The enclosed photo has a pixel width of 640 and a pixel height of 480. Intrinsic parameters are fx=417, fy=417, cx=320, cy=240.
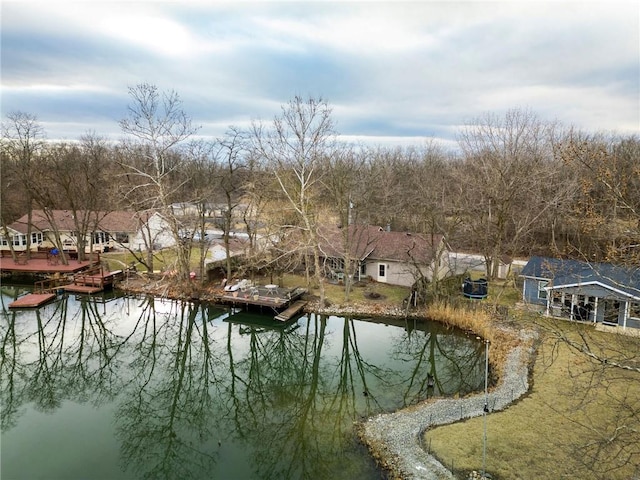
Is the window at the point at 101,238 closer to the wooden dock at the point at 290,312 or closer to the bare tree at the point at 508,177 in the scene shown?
the wooden dock at the point at 290,312

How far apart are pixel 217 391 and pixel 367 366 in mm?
6543

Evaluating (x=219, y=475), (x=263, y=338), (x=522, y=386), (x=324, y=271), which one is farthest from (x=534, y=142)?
(x=219, y=475)

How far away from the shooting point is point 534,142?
27.8m

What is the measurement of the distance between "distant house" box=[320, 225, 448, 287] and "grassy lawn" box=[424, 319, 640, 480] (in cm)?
1324

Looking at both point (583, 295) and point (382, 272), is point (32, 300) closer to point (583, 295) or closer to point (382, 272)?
point (382, 272)

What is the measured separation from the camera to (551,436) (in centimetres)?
1184

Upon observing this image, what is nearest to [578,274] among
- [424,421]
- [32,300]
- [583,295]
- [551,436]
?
[583,295]

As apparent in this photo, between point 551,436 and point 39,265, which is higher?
point 39,265

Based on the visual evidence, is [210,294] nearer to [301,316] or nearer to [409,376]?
[301,316]

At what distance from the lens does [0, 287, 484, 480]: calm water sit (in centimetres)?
1246

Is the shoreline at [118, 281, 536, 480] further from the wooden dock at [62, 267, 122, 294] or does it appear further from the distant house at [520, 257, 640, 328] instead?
the wooden dock at [62, 267, 122, 294]

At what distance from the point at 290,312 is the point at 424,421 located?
11700mm

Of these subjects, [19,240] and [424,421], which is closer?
[424,421]

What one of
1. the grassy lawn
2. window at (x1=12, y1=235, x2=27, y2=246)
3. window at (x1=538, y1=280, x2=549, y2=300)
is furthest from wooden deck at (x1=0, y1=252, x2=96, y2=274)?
window at (x1=538, y1=280, x2=549, y2=300)
